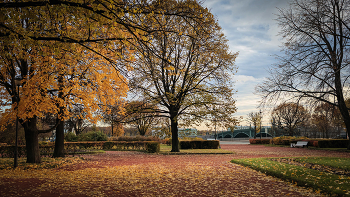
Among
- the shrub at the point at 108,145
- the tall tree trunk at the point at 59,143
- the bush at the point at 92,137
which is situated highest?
the tall tree trunk at the point at 59,143

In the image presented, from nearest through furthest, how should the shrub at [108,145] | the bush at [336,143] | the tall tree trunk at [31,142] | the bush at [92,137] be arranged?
the tall tree trunk at [31,142] < the bush at [336,143] < the shrub at [108,145] < the bush at [92,137]

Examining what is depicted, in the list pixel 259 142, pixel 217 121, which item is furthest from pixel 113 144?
pixel 259 142

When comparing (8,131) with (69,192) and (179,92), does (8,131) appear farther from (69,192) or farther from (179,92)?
(69,192)

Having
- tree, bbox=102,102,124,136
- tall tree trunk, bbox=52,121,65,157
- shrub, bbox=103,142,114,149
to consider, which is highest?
tree, bbox=102,102,124,136

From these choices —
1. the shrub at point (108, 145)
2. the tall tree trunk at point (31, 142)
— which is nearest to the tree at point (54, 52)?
the tall tree trunk at point (31, 142)

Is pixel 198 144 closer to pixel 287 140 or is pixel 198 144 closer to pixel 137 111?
pixel 137 111

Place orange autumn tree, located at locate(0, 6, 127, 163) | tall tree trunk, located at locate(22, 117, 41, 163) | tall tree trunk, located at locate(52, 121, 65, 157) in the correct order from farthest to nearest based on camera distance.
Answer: tall tree trunk, located at locate(52, 121, 65, 157) → tall tree trunk, located at locate(22, 117, 41, 163) → orange autumn tree, located at locate(0, 6, 127, 163)

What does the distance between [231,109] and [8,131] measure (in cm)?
2398

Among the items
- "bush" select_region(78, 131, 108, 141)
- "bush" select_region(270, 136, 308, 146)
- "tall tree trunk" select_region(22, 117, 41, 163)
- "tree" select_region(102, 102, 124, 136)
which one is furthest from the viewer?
"bush" select_region(78, 131, 108, 141)

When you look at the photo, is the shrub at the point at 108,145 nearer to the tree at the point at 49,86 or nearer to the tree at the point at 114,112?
the tree at the point at 114,112

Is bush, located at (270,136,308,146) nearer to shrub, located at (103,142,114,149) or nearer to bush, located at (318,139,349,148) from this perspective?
bush, located at (318,139,349,148)

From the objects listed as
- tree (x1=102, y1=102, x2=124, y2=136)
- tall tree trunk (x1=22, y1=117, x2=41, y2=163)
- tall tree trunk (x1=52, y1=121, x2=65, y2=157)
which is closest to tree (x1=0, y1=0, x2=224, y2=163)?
tall tree trunk (x1=22, y1=117, x2=41, y2=163)

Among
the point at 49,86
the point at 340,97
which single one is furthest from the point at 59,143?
the point at 340,97

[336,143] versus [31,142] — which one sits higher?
[31,142]
